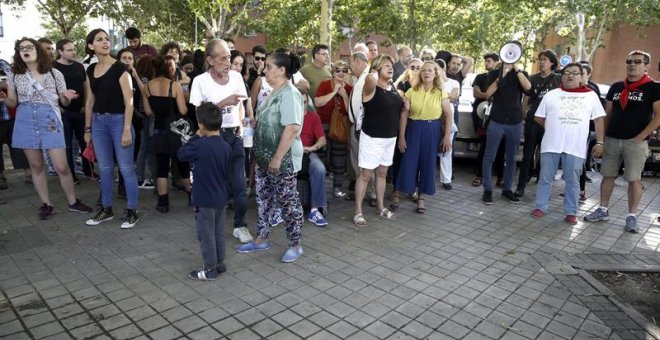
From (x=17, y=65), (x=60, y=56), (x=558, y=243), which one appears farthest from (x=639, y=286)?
(x=60, y=56)

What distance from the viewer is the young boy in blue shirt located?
3.67 meters

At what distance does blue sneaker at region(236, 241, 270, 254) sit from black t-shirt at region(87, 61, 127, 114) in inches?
79.4

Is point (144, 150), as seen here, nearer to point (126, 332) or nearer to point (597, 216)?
point (126, 332)

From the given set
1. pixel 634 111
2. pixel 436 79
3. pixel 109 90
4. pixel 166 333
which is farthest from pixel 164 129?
pixel 634 111

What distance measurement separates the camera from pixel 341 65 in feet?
19.0

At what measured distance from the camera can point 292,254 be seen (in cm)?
435

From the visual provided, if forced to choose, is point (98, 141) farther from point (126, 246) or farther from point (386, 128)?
point (386, 128)

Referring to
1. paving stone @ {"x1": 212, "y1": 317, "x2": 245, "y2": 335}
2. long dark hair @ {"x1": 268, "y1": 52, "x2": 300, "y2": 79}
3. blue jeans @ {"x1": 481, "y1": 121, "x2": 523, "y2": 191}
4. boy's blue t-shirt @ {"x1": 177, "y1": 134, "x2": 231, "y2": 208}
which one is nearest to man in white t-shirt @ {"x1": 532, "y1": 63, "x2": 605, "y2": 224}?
blue jeans @ {"x1": 481, "y1": 121, "x2": 523, "y2": 191}

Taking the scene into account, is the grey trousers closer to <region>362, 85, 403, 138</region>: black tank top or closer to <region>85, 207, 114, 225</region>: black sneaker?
<region>85, 207, 114, 225</region>: black sneaker

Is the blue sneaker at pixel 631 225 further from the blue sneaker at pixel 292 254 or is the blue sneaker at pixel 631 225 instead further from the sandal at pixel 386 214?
the blue sneaker at pixel 292 254

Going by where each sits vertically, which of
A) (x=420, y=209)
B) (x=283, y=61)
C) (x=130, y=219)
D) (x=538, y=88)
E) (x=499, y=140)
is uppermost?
(x=283, y=61)

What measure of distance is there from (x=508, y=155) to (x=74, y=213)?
5.76 metres

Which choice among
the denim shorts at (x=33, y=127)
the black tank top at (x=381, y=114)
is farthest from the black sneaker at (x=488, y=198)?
the denim shorts at (x=33, y=127)

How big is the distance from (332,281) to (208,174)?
54.0 inches
